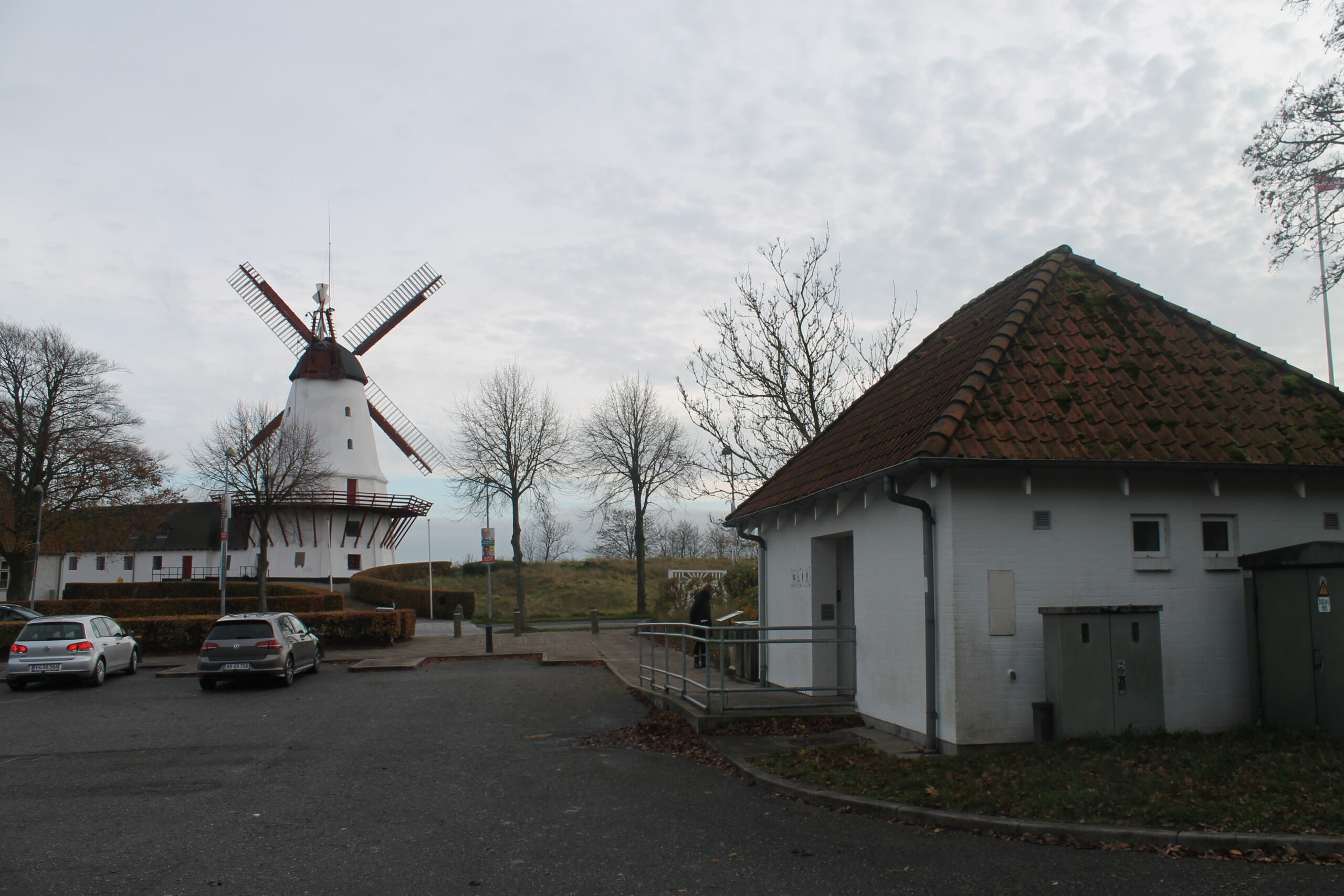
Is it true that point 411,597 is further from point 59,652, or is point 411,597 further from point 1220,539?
point 1220,539

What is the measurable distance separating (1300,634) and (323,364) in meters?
47.9

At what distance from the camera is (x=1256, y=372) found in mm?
11883

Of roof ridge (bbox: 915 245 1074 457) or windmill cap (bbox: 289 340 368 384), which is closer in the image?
roof ridge (bbox: 915 245 1074 457)

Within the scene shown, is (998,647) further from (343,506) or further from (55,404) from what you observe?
(343,506)

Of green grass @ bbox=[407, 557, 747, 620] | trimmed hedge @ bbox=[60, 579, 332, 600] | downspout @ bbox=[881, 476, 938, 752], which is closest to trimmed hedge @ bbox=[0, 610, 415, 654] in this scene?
trimmed hedge @ bbox=[60, 579, 332, 600]

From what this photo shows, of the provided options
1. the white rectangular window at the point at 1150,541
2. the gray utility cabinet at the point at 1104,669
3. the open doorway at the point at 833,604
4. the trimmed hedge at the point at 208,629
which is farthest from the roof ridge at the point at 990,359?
the trimmed hedge at the point at 208,629

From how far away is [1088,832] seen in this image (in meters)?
6.45

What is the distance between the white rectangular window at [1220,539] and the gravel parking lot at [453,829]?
207 inches

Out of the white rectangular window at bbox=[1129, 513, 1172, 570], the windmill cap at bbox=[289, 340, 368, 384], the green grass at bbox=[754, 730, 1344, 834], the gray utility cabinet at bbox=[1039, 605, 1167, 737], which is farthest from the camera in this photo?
the windmill cap at bbox=[289, 340, 368, 384]

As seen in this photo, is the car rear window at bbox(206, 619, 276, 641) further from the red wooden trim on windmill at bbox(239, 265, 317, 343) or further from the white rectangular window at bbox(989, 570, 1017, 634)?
the red wooden trim on windmill at bbox(239, 265, 317, 343)

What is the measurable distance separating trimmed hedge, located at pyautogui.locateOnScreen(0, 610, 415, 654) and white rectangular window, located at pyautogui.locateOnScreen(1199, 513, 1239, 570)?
21670 millimetres

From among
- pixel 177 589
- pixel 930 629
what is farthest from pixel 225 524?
pixel 930 629

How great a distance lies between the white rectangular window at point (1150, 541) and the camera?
33.1 feet

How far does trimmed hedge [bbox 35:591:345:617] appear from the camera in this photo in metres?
33.7
